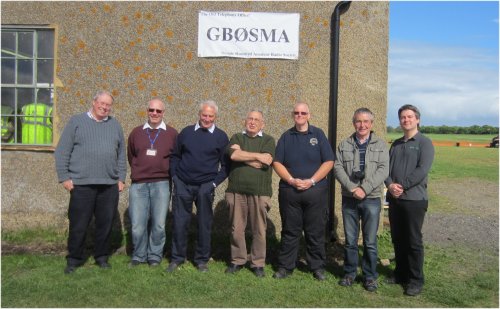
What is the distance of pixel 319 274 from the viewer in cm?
484

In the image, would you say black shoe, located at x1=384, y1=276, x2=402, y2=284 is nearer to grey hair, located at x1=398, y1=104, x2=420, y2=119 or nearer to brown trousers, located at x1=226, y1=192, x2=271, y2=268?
brown trousers, located at x1=226, y1=192, x2=271, y2=268

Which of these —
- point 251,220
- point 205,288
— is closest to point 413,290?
point 251,220

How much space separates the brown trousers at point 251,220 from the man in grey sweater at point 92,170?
1.28 meters

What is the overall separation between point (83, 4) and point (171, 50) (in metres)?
1.34

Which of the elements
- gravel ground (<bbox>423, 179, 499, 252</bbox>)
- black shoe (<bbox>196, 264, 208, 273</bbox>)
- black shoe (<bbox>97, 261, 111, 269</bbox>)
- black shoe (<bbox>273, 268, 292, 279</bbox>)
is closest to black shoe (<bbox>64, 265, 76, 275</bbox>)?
black shoe (<bbox>97, 261, 111, 269</bbox>)

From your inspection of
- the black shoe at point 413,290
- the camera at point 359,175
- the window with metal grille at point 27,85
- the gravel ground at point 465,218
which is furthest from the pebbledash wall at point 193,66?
the gravel ground at point 465,218

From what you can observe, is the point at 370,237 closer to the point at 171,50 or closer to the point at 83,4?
the point at 171,50

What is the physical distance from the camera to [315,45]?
6.06m

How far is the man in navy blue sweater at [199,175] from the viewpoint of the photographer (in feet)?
16.0

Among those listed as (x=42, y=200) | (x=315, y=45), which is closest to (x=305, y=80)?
(x=315, y=45)

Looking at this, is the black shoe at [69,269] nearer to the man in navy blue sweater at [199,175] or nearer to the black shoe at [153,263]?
the black shoe at [153,263]

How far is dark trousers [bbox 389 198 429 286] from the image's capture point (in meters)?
4.43

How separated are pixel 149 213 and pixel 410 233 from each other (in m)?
2.77

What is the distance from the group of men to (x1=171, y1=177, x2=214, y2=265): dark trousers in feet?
0.04
